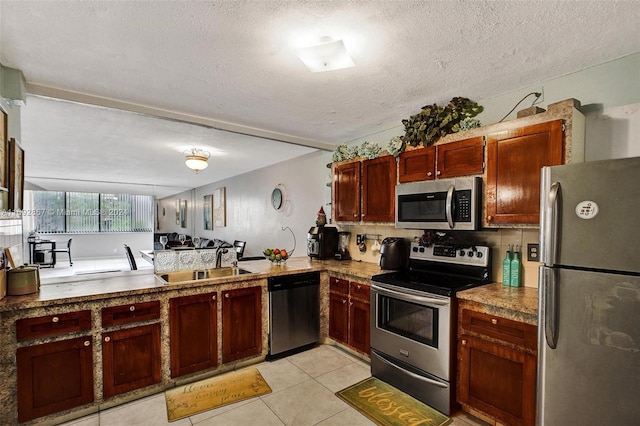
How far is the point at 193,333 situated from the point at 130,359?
0.48 m

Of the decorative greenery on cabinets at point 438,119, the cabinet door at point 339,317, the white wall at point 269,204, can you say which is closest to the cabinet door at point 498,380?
the cabinet door at point 339,317

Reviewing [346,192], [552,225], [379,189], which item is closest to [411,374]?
[552,225]

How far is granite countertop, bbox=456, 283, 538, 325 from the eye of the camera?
1.87m

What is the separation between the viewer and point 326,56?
73.0 inches

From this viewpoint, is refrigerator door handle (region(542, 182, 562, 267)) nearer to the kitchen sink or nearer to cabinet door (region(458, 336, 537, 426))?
cabinet door (region(458, 336, 537, 426))

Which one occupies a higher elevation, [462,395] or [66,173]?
[66,173]

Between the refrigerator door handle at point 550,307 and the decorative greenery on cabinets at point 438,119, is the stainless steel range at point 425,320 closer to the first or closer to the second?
the refrigerator door handle at point 550,307

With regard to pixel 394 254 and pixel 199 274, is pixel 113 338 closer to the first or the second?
pixel 199 274

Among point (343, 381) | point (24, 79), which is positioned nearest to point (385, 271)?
A: point (343, 381)

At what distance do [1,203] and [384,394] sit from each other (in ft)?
10.1

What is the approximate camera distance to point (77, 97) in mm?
2496

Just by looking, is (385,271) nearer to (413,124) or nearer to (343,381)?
(343,381)

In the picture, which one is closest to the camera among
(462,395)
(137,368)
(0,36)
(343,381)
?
(0,36)

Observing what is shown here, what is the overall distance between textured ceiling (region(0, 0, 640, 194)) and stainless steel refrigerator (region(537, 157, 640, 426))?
83 cm
